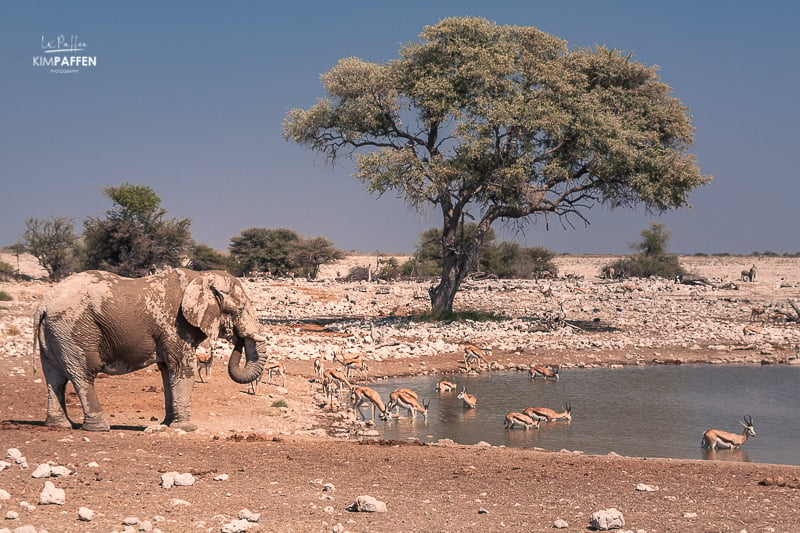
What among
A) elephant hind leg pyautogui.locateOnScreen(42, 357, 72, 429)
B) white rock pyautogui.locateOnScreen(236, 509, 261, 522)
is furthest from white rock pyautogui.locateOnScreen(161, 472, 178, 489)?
elephant hind leg pyautogui.locateOnScreen(42, 357, 72, 429)

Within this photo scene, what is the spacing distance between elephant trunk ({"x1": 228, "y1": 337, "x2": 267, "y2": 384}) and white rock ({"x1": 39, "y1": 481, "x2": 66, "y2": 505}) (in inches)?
192

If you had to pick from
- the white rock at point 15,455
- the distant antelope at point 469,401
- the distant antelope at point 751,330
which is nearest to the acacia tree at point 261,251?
the distant antelope at point 751,330

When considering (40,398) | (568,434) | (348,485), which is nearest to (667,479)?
(348,485)

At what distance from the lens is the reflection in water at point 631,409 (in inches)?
550

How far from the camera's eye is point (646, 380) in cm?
2088

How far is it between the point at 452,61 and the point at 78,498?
85.7 feet

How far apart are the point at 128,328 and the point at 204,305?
107cm

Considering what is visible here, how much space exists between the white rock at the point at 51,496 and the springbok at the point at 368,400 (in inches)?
332

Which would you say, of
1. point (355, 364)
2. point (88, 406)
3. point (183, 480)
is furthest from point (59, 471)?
point (355, 364)

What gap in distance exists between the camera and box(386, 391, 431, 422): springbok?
1581cm

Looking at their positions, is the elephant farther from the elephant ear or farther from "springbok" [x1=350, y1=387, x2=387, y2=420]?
"springbok" [x1=350, y1=387, x2=387, y2=420]

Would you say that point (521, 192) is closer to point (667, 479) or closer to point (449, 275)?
point (449, 275)

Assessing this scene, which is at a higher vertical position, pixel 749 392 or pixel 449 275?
pixel 449 275

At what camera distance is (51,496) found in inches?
295
